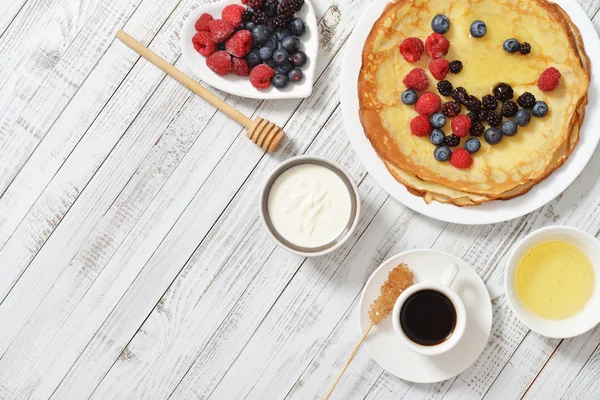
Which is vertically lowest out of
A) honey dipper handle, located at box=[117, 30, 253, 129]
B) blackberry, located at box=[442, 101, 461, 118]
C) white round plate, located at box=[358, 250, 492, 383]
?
white round plate, located at box=[358, 250, 492, 383]

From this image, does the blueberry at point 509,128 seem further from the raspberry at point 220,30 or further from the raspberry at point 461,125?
the raspberry at point 220,30

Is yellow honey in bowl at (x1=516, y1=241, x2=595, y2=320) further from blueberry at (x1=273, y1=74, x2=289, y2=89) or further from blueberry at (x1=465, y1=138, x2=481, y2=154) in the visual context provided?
blueberry at (x1=273, y1=74, x2=289, y2=89)

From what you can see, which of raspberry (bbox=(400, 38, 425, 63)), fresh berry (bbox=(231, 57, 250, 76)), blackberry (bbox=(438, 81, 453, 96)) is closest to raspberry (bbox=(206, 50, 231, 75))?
fresh berry (bbox=(231, 57, 250, 76))

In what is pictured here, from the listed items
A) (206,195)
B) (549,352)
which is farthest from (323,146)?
(549,352)

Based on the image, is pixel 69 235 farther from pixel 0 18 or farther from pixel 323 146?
pixel 323 146

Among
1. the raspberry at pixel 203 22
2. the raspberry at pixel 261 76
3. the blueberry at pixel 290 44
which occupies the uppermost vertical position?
the blueberry at pixel 290 44

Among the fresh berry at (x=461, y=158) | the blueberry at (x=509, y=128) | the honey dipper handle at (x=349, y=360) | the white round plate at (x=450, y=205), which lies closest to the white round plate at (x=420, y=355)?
the honey dipper handle at (x=349, y=360)

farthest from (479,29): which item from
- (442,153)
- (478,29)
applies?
(442,153)
